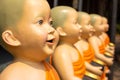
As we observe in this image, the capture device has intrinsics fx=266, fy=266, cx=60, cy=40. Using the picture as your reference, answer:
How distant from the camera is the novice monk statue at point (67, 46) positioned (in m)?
1.02

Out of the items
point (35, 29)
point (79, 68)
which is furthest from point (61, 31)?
point (35, 29)

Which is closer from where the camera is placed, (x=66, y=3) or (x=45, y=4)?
(x=45, y=4)

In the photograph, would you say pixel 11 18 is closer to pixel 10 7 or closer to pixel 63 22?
pixel 10 7

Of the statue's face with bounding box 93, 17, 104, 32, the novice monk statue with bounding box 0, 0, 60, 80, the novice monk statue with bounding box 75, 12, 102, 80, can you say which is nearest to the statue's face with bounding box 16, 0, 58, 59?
the novice monk statue with bounding box 0, 0, 60, 80

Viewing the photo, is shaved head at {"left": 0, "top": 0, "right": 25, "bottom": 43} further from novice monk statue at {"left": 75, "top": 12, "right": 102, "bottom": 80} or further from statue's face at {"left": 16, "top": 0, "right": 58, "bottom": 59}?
novice monk statue at {"left": 75, "top": 12, "right": 102, "bottom": 80}

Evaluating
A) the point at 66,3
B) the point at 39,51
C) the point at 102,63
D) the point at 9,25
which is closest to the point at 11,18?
the point at 9,25

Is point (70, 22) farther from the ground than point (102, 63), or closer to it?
farther from the ground

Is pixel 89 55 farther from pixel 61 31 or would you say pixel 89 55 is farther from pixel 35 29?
pixel 35 29

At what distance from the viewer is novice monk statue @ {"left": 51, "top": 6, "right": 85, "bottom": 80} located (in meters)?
1.02

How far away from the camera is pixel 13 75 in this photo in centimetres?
77

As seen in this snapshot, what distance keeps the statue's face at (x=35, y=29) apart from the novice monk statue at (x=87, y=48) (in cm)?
49

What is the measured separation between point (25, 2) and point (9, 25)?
82 mm

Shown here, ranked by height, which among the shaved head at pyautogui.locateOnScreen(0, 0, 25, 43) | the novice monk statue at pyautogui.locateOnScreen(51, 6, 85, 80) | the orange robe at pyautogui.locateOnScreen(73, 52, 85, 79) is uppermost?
the shaved head at pyautogui.locateOnScreen(0, 0, 25, 43)

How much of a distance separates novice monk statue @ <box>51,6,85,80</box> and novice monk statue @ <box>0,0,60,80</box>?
22cm
